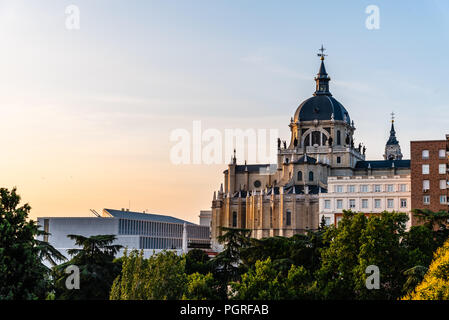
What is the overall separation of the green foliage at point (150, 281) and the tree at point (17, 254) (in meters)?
5.65

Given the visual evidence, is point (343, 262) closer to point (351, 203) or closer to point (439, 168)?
point (439, 168)

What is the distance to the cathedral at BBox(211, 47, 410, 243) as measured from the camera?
154m

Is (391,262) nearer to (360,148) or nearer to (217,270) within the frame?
(217,270)

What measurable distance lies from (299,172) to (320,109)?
19.9 meters

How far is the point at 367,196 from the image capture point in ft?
404

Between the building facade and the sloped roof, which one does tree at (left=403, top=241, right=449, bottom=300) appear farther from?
the sloped roof

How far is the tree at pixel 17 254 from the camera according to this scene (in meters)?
40.8

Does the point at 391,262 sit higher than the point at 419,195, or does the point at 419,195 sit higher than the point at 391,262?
the point at 419,195

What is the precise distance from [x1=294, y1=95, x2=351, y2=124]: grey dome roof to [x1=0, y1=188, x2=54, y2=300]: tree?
136 meters

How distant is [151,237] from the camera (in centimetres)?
14562

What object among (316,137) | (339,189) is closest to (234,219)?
(316,137)

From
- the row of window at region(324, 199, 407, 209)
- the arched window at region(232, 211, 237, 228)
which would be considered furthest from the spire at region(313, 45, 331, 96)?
the row of window at region(324, 199, 407, 209)

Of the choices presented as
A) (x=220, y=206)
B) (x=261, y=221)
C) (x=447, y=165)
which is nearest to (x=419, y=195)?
(x=447, y=165)
